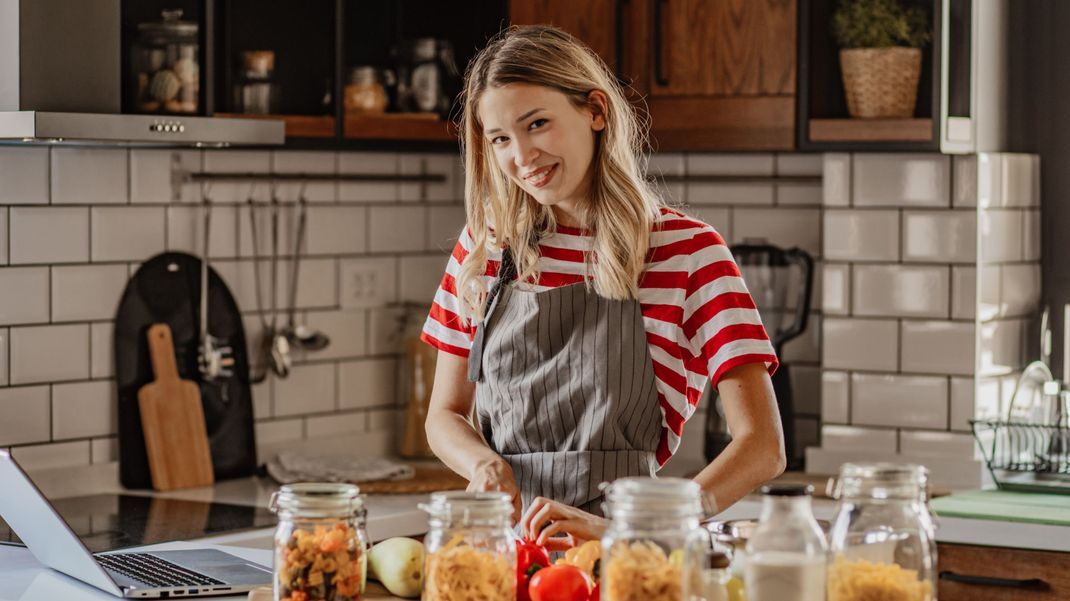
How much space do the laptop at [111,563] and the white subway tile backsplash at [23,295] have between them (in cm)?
110

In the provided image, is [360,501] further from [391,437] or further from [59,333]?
[391,437]

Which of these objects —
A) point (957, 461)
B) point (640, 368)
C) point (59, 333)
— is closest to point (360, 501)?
point (640, 368)

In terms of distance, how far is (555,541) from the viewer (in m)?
1.80

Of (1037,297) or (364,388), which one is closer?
(1037,297)

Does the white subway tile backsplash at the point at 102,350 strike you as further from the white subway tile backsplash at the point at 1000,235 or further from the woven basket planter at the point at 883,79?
the white subway tile backsplash at the point at 1000,235

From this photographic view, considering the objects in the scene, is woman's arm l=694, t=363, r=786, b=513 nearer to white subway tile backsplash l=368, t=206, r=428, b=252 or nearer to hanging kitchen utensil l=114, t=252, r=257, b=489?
hanging kitchen utensil l=114, t=252, r=257, b=489

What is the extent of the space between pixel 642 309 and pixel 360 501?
62 centimetres

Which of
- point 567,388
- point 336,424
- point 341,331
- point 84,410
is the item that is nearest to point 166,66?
point 84,410

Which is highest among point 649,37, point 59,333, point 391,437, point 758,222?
point 649,37

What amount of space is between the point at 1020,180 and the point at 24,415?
2.18 m

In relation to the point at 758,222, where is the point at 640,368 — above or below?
below

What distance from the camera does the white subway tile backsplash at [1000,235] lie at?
3305mm

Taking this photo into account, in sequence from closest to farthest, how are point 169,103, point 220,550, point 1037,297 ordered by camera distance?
point 220,550
point 169,103
point 1037,297

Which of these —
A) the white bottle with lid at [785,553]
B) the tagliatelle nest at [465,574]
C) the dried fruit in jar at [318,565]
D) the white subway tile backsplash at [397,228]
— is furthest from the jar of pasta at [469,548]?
the white subway tile backsplash at [397,228]
